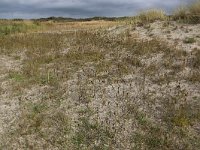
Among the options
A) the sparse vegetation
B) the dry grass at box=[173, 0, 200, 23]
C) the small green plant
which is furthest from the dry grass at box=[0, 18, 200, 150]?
the dry grass at box=[173, 0, 200, 23]

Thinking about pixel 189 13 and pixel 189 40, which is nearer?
pixel 189 40

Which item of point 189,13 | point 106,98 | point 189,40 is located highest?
point 189,13

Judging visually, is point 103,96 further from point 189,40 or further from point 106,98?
point 189,40

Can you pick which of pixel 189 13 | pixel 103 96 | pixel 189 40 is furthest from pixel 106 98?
pixel 189 13

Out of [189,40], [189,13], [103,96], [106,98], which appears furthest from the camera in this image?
[189,13]

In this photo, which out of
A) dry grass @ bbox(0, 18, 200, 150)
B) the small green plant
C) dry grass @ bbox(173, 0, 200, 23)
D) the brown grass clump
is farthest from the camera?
the brown grass clump

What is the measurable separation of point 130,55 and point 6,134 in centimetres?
790

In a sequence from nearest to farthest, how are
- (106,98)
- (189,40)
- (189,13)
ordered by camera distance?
(106,98) < (189,40) < (189,13)

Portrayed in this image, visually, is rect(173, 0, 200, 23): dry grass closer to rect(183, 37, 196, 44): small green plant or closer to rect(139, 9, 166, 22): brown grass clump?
rect(139, 9, 166, 22): brown grass clump

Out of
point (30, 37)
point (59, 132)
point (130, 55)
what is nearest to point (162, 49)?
point (130, 55)

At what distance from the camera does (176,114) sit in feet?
48.2

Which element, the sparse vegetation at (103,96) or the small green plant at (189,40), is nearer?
the sparse vegetation at (103,96)

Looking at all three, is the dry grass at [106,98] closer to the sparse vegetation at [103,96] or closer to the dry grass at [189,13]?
the sparse vegetation at [103,96]

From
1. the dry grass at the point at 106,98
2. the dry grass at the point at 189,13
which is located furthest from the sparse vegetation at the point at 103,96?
A: the dry grass at the point at 189,13
